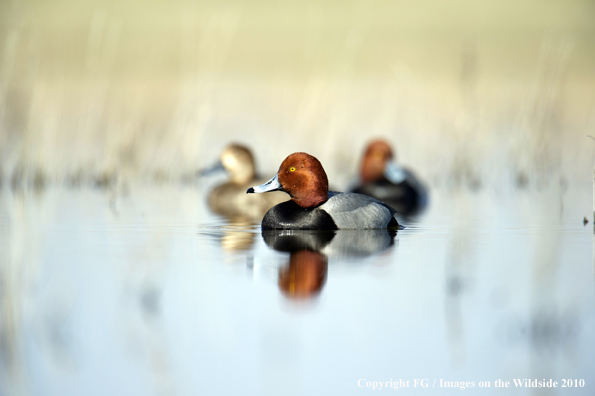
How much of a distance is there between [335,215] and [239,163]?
478 cm

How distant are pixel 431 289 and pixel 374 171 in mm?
6744

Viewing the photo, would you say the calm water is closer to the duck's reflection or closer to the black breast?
the duck's reflection

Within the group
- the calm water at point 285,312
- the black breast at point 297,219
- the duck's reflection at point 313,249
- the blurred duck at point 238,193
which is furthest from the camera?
the blurred duck at point 238,193

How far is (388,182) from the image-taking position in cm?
995

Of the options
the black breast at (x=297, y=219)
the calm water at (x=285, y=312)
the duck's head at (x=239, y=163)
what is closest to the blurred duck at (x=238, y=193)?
the duck's head at (x=239, y=163)

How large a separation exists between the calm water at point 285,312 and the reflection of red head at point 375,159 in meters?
4.53

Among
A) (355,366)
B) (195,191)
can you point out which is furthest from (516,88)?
(355,366)

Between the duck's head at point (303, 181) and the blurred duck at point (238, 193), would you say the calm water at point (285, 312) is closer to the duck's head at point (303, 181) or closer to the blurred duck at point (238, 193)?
the duck's head at point (303, 181)

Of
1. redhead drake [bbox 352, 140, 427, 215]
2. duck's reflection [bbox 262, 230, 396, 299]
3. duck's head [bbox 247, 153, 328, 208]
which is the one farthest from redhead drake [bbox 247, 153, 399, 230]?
redhead drake [bbox 352, 140, 427, 215]

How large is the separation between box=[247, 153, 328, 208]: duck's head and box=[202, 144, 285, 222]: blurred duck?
49.3 inches

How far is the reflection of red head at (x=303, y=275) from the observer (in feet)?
11.5

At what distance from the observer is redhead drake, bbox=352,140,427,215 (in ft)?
31.2

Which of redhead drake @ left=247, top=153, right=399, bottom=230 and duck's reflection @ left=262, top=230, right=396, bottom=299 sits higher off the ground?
redhead drake @ left=247, top=153, right=399, bottom=230

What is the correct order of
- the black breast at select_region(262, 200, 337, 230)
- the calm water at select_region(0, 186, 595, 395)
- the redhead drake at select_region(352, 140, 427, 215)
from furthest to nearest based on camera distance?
the redhead drake at select_region(352, 140, 427, 215), the black breast at select_region(262, 200, 337, 230), the calm water at select_region(0, 186, 595, 395)
